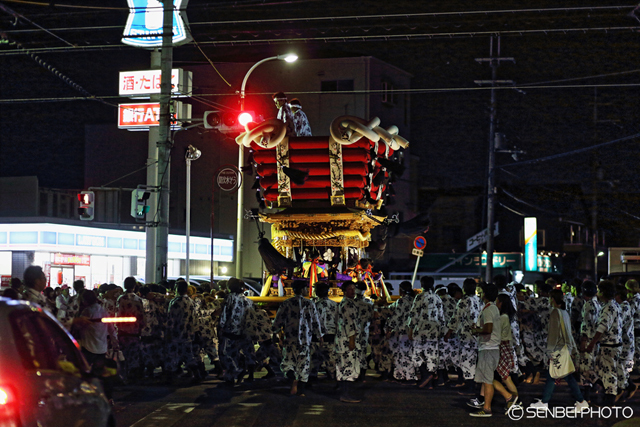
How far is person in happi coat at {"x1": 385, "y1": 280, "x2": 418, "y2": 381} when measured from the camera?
1372 centimetres

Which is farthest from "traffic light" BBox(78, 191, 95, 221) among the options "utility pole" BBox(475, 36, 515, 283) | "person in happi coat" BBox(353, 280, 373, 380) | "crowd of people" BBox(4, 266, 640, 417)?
"utility pole" BBox(475, 36, 515, 283)

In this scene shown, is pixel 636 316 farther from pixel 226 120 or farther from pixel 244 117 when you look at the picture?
pixel 244 117

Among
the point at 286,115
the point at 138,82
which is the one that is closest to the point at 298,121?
the point at 286,115

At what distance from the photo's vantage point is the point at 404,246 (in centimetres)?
4931

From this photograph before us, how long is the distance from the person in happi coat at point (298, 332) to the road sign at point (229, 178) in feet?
28.7

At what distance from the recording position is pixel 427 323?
13.2 m

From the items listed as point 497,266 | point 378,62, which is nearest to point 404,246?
point 497,266

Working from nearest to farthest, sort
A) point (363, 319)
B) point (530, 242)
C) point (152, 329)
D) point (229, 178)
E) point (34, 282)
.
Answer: point (34, 282) < point (363, 319) < point (152, 329) < point (229, 178) < point (530, 242)

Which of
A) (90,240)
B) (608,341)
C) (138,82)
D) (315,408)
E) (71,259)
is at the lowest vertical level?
(315,408)

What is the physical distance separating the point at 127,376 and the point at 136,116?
17.3 meters

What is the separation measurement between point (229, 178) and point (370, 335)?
7.91m

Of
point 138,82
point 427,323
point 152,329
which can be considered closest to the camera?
point 427,323

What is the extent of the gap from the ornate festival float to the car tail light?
11794 millimetres

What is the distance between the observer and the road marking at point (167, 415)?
10031mm
